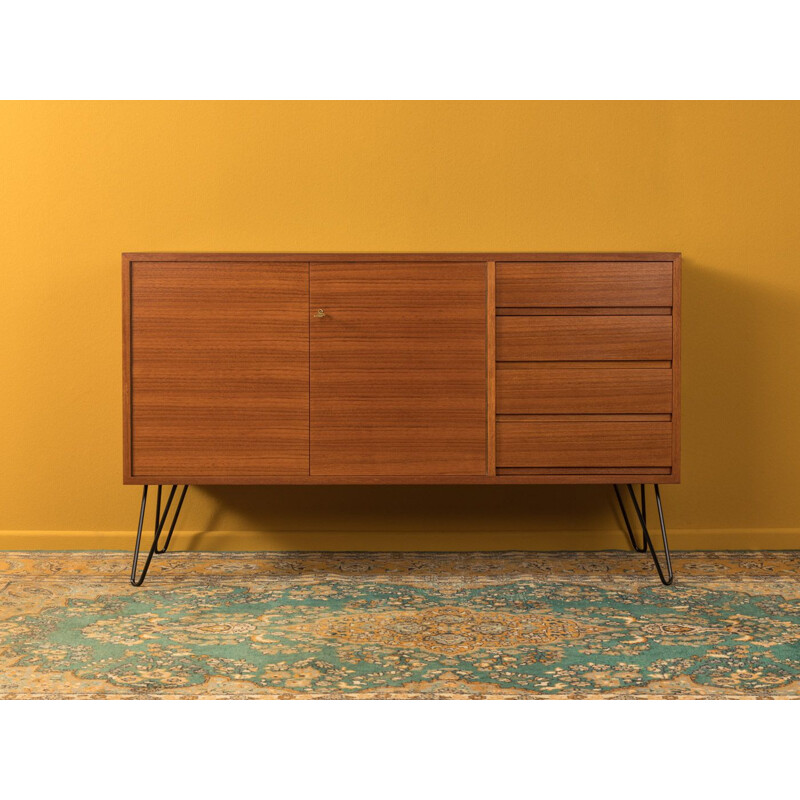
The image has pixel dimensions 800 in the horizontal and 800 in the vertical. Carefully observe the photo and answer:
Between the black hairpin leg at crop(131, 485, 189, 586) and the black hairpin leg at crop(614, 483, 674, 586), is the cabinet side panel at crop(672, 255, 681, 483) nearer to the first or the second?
the black hairpin leg at crop(614, 483, 674, 586)

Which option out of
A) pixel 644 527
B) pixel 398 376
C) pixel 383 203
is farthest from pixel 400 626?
pixel 383 203

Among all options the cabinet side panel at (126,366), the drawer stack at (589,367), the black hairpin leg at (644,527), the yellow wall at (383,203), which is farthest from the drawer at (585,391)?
the cabinet side panel at (126,366)

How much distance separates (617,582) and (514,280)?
4.02 ft

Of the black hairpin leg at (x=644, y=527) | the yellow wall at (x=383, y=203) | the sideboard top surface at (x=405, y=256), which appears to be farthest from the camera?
the yellow wall at (x=383, y=203)

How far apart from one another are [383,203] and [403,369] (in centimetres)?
88

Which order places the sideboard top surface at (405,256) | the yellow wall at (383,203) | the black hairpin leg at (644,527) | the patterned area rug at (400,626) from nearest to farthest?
1. the patterned area rug at (400,626)
2. the sideboard top surface at (405,256)
3. the black hairpin leg at (644,527)
4. the yellow wall at (383,203)

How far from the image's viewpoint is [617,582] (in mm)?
3324

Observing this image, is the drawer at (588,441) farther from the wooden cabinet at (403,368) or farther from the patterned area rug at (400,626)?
the patterned area rug at (400,626)

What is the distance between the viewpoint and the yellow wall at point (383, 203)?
372 centimetres

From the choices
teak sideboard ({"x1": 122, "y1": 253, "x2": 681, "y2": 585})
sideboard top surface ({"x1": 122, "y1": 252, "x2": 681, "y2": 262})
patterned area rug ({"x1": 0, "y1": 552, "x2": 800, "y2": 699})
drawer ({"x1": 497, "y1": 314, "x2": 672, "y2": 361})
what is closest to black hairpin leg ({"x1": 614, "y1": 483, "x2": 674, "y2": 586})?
patterned area rug ({"x1": 0, "y1": 552, "x2": 800, "y2": 699})

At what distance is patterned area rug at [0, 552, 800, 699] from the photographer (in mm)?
2334

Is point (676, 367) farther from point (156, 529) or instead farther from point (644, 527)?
point (156, 529)

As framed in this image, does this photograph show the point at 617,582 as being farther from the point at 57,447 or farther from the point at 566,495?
the point at 57,447

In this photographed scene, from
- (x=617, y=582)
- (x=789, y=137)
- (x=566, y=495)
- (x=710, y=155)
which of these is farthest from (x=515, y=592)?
(x=789, y=137)
